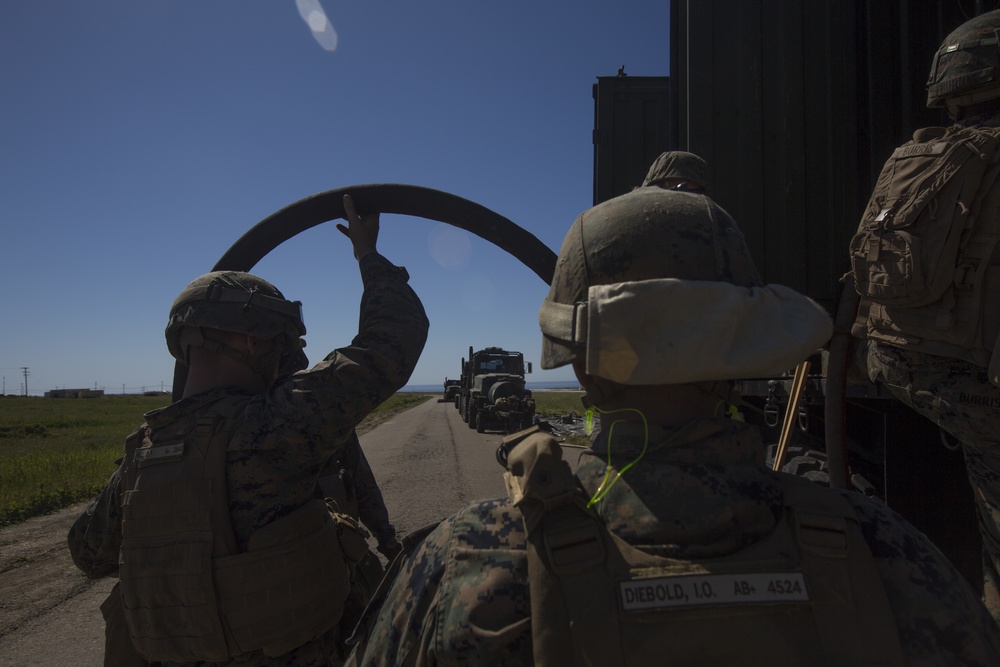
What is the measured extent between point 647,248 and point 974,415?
58.4 inches

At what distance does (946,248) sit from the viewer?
216 cm

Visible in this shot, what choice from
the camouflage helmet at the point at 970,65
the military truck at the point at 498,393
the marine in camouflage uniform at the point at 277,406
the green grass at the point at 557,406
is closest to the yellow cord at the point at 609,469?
the marine in camouflage uniform at the point at 277,406

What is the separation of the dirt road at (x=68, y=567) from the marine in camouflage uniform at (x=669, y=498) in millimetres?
3908

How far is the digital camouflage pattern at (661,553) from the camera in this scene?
3.70 ft

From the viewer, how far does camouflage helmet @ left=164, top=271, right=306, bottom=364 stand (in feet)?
7.45

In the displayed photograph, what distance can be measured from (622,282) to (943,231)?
1.50m

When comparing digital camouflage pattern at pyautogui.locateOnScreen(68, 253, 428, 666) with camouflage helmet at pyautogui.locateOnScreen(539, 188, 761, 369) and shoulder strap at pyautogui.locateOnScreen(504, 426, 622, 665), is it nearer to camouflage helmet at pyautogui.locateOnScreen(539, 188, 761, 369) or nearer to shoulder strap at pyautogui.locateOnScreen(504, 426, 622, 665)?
camouflage helmet at pyautogui.locateOnScreen(539, 188, 761, 369)

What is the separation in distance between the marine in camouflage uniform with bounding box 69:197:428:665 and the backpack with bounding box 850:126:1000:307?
5.44ft

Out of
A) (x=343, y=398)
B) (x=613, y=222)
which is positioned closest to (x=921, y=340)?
(x=613, y=222)

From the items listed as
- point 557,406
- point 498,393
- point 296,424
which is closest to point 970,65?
point 296,424

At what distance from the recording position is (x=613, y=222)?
140 cm

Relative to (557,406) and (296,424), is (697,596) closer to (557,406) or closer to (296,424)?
(296,424)

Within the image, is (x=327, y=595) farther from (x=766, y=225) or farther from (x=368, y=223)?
(x=766, y=225)

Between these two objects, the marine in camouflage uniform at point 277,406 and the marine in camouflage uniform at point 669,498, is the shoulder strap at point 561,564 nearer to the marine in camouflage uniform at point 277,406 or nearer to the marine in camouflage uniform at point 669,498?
the marine in camouflage uniform at point 669,498
